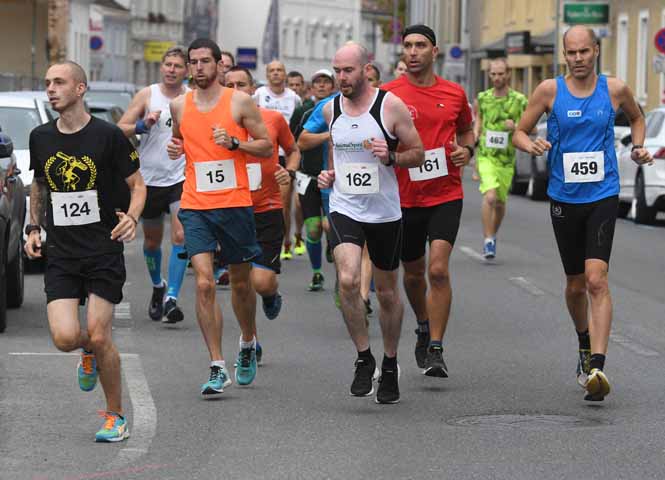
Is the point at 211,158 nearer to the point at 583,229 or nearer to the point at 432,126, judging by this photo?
the point at 432,126

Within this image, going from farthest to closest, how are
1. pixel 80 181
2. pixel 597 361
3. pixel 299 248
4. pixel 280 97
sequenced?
pixel 299 248, pixel 280 97, pixel 597 361, pixel 80 181

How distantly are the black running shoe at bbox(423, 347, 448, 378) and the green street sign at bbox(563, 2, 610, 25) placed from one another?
103 feet

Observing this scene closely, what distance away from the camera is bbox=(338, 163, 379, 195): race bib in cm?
960

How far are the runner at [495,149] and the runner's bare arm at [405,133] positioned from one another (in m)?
9.00

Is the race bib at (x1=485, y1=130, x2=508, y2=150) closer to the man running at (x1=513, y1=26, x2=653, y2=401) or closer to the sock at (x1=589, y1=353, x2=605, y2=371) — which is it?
the man running at (x1=513, y1=26, x2=653, y2=401)

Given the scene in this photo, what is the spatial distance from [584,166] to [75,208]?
282 centimetres

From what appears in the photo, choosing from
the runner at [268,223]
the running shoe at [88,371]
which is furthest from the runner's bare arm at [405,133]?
the running shoe at [88,371]

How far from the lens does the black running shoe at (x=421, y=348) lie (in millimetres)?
10812

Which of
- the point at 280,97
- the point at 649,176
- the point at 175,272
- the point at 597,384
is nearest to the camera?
the point at 597,384

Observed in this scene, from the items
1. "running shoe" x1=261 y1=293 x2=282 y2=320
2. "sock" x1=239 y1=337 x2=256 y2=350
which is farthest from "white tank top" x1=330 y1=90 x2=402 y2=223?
"running shoe" x1=261 y1=293 x2=282 y2=320

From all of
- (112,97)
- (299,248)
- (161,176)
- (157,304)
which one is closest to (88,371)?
(157,304)

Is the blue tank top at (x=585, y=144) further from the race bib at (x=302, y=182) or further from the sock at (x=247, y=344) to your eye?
the race bib at (x=302, y=182)

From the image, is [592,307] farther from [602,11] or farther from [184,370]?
[602,11]

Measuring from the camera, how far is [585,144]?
978cm
